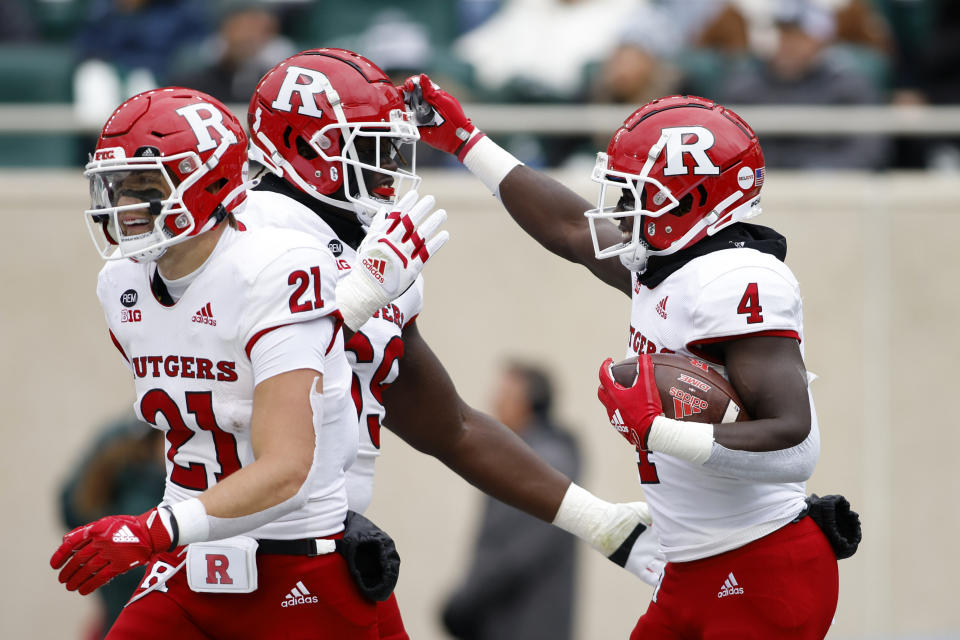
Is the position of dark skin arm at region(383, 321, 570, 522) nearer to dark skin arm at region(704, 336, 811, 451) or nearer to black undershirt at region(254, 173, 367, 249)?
black undershirt at region(254, 173, 367, 249)

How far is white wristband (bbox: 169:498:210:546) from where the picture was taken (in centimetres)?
282

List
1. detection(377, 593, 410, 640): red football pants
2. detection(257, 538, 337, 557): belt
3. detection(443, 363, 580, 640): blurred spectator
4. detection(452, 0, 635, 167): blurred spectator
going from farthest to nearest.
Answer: detection(452, 0, 635, 167): blurred spectator < detection(443, 363, 580, 640): blurred spectator < detection(377, 593, 410, 640): red football pants < detection(257, 538, 337, 557): belt

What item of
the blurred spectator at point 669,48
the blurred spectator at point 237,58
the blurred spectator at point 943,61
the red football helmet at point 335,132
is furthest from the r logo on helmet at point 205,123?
the blurred spectator at point 943,61

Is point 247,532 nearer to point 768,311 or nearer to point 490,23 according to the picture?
point 768,311

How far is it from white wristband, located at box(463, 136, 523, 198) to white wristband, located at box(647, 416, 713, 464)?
46.1 inches

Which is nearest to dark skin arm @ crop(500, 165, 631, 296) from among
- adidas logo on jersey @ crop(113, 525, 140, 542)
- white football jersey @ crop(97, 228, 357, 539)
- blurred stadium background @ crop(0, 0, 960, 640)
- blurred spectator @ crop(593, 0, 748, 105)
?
white football jersey @ crop(97, 228, 357, 539)

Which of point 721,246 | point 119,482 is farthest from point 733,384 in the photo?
point 119,482

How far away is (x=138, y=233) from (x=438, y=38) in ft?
18.7

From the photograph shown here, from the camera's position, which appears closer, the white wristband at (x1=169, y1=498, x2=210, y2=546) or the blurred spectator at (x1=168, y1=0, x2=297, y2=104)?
the white wristband at (x1=169, y1=498, x2=210, y2=546)

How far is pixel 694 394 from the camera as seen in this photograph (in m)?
3.27

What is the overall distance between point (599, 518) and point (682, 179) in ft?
3.51

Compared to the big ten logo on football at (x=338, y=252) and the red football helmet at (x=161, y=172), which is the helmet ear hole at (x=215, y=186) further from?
the big ten logo on football at (x=338, y=252)

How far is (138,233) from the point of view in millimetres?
3090

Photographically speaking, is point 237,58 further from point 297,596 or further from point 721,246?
point 297,596
